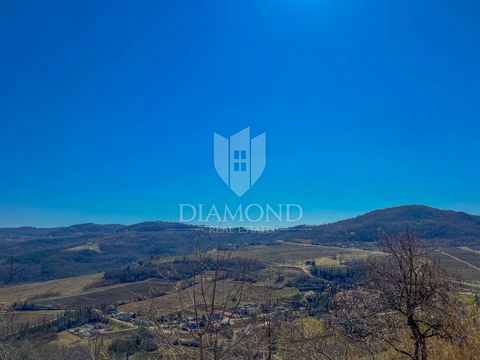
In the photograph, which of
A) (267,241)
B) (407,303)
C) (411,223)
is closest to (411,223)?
(411,223)

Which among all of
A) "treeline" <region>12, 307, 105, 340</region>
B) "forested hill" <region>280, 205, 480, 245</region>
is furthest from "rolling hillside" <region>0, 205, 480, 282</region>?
"treeline" <region>12, 307, 105, 340</region>

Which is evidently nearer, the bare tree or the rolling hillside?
the bare tree

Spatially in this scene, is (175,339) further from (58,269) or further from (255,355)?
(58,269)

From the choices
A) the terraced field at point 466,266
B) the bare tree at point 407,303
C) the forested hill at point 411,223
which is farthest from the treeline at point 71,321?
the forested hill at point 411,223

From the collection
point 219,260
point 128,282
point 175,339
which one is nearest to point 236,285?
point 219,260

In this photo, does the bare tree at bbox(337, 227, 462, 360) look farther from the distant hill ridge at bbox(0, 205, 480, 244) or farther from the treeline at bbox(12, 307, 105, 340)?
the distant hill ridge at bbox(0, 205, 480, 244)

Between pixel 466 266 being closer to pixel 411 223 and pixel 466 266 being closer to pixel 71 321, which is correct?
pixel 71 321

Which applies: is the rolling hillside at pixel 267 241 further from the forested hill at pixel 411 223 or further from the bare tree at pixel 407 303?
the bare tree at pixel 407 303

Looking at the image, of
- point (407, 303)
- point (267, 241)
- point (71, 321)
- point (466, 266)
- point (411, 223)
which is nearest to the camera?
point (407, 303)
